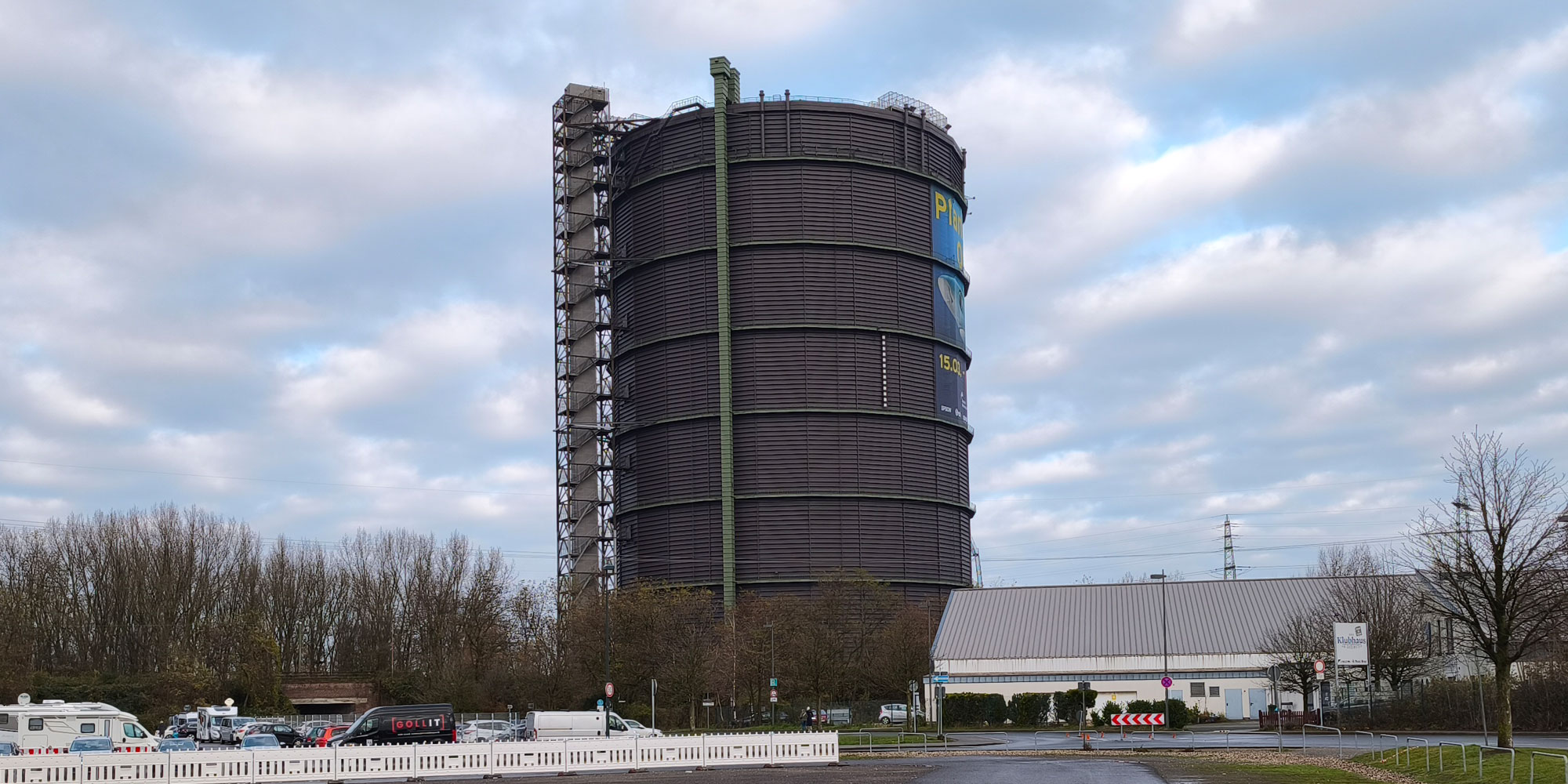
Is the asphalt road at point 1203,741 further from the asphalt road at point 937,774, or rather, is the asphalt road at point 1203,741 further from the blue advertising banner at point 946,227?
the blue advertising banner at point 946,227

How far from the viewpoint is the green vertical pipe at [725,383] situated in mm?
86375

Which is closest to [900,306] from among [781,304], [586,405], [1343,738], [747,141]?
[781,304]

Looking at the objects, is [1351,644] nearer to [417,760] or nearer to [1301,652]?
[1301,652]

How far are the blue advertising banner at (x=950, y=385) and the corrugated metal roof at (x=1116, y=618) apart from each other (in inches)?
428

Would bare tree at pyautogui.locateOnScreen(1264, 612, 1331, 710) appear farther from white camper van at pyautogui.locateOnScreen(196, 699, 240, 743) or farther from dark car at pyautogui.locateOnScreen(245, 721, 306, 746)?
white camper van at pyautogui.locateOnScreen(196, 699, 240, 743)

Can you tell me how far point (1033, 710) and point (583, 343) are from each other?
39.5 meters

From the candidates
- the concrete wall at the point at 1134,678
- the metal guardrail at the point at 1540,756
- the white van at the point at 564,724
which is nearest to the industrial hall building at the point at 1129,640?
the concrete wall at the point at 1134,678

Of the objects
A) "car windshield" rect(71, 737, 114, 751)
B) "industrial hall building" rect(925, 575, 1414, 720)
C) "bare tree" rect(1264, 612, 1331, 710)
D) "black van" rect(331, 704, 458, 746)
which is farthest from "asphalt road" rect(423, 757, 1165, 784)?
"industrial hall building" rect(925, 575, 1414, 720)

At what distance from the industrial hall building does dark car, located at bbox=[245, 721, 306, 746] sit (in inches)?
1272

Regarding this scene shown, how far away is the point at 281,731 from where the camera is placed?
60594 mm

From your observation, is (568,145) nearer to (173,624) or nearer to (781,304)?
(781,304)

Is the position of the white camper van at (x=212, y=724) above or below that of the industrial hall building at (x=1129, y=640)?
below

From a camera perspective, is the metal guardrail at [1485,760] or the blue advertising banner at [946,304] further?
the blue advertising banner at [946,304]

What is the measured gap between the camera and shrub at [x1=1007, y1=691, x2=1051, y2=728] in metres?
75.0
